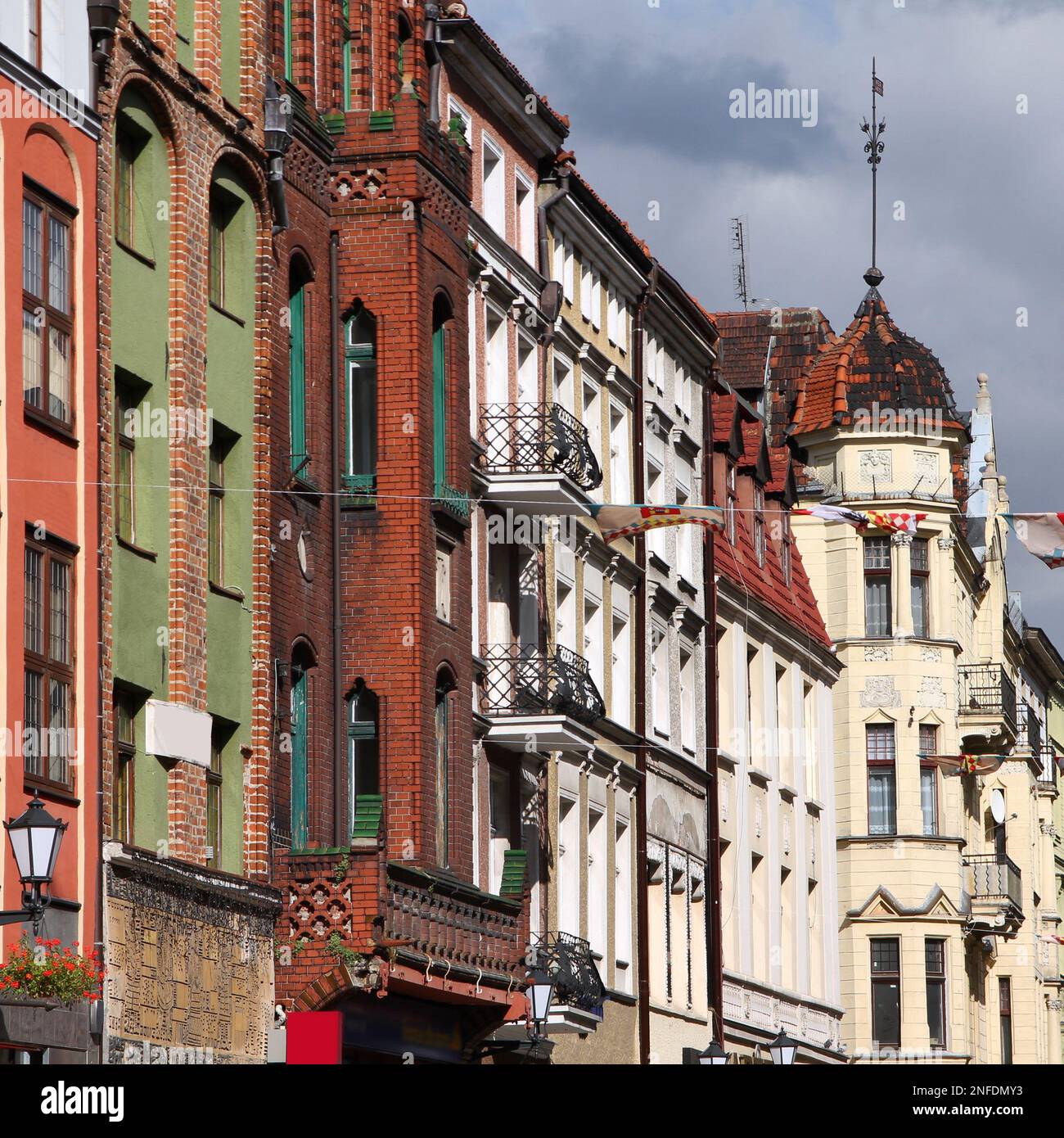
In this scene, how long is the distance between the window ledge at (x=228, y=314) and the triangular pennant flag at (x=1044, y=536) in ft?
29.4

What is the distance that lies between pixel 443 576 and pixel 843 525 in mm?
23798

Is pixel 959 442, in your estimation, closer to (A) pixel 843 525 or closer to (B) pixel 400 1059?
(A) pixel 843 525

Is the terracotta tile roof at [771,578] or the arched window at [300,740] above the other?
the terracotta tile roof at [771,578]

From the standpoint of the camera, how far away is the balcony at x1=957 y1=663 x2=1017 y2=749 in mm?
58656

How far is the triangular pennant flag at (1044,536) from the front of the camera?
3177 centimetres

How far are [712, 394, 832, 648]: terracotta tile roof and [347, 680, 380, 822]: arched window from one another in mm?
18051

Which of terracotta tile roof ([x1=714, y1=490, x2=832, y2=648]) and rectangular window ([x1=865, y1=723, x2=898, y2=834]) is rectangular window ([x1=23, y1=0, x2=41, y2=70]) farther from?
rectangular window ([x1=865, y1=723, x2=898, y2=834])

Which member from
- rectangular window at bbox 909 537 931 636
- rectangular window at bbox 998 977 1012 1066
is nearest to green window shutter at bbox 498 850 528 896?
rectangular window at bbox 909 537 931 636

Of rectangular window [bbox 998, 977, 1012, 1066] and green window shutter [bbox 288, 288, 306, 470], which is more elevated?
green window shutter [bbox 288, 288, 306, 470]

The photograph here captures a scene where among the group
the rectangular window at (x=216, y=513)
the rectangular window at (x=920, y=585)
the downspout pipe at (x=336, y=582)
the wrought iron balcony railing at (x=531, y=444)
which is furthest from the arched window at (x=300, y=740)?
the rectangular window at (x=920, y=585)

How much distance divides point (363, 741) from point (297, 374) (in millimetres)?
4328

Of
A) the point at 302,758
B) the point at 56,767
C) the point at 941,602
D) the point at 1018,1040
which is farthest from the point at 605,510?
the point at 1018,1040

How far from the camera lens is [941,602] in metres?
57.6

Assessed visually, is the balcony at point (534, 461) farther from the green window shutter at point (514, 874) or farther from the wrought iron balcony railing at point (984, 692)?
the wrought iron balcony railing at point (984, 692)
